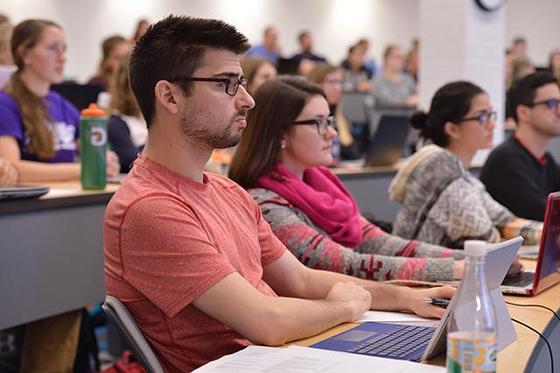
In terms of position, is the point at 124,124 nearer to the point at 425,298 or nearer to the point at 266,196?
the point at 266,196

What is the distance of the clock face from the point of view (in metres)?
5.26

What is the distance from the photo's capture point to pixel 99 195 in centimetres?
293

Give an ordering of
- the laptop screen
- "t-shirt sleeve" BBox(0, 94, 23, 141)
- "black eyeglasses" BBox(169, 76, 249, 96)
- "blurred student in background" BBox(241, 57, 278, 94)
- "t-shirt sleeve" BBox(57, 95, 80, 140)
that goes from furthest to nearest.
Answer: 1. "blurred student in background" BBox(241, 57, 278, 94)
2. "t-shirt sleeve" BBox(57, 95, 80, 140)
3. "t-shirt sleeve" BBox(0, 94, 23, 141)
4. the laptop screen
5. "black eyeglasses" BBox(169, 76, 249, 96)

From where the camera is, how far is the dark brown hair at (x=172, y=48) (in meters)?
1.66

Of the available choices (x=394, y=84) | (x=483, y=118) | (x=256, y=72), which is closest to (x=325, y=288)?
(x=483, y=118)

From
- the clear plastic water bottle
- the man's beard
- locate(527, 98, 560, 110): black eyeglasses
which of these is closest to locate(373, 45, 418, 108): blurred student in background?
locate(527, 98, 560, 110): black eyeglasses

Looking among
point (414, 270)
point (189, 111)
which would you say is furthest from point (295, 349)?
point (414, 270)

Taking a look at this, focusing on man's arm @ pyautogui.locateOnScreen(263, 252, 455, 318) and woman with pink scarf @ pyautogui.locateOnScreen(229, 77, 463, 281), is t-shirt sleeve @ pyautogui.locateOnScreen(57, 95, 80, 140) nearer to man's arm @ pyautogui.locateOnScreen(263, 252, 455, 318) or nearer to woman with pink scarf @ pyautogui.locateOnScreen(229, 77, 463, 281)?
woman with pink scarf @ pyautogui.locateOnScreen(229, 77, 463, 281)

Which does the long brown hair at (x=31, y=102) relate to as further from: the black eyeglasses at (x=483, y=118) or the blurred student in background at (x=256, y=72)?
the black eyeglasses at (x=483, y=118)

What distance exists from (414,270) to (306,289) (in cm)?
33

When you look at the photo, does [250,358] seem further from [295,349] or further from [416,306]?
[416,306]

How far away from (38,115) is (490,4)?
125 inches

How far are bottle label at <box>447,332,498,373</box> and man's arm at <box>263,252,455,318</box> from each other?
2.01ft

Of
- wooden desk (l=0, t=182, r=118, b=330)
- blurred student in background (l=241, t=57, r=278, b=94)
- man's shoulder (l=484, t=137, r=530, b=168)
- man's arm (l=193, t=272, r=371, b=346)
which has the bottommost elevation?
wooden desk (l=0, t=182, r=118, b=330)
